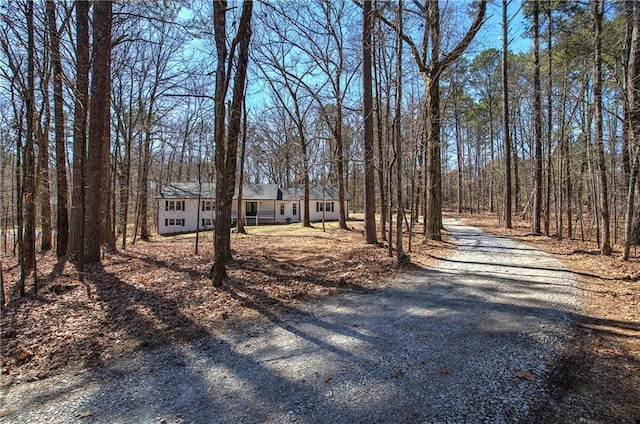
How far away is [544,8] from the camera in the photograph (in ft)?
36.1

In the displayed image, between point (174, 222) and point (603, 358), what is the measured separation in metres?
26.2

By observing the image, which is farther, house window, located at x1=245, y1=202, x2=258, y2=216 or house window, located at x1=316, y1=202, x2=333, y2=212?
house window, located at x1=316, y1=202, x2=333, y2=212

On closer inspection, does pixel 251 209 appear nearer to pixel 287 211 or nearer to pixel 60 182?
pixel 287 211

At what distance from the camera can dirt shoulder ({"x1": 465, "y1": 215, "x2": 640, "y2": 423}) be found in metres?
2.41

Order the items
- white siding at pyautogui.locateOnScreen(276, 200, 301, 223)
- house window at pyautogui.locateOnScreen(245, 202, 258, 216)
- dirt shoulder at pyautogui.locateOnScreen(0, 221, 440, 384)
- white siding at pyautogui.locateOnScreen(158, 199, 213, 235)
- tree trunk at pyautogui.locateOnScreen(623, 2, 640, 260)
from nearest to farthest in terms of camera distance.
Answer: dirt shoulder at pyautogui.locateOnScreen(0, 221, 440, 384) → tree trunk at pyautogui.locateOnScreen(623, 2, 640, 260) → white siding at pyautogui.locateOnScreen(158, 199, 213, 235) → house window at pyautogui.locateOnScreen(245, 202, 258, 216) → white siding at pyautogui.locateOnScreen(276, 200, 301, 223)

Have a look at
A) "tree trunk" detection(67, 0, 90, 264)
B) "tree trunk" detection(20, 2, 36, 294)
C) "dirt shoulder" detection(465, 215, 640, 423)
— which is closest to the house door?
"tree trunk" detection(67, 0, 90, 264)

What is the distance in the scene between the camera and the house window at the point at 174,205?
24672mm

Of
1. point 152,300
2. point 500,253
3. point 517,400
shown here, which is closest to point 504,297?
point 517,400

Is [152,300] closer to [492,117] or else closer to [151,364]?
[151,364]

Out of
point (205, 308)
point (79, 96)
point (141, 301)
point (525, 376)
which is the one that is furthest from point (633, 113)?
point (79, 96)

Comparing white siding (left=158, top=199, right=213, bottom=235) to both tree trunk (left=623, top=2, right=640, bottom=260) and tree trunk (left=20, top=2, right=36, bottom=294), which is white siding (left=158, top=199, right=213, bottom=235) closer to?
tree trunk (left=20, top=2, right=36, bottom=294)

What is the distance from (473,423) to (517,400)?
1.81 feet

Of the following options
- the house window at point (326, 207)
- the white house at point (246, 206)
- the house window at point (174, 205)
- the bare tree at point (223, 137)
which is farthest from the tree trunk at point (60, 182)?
the house window at point (326, 207)

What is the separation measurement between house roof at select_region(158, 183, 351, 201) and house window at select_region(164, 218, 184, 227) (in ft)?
5.86
